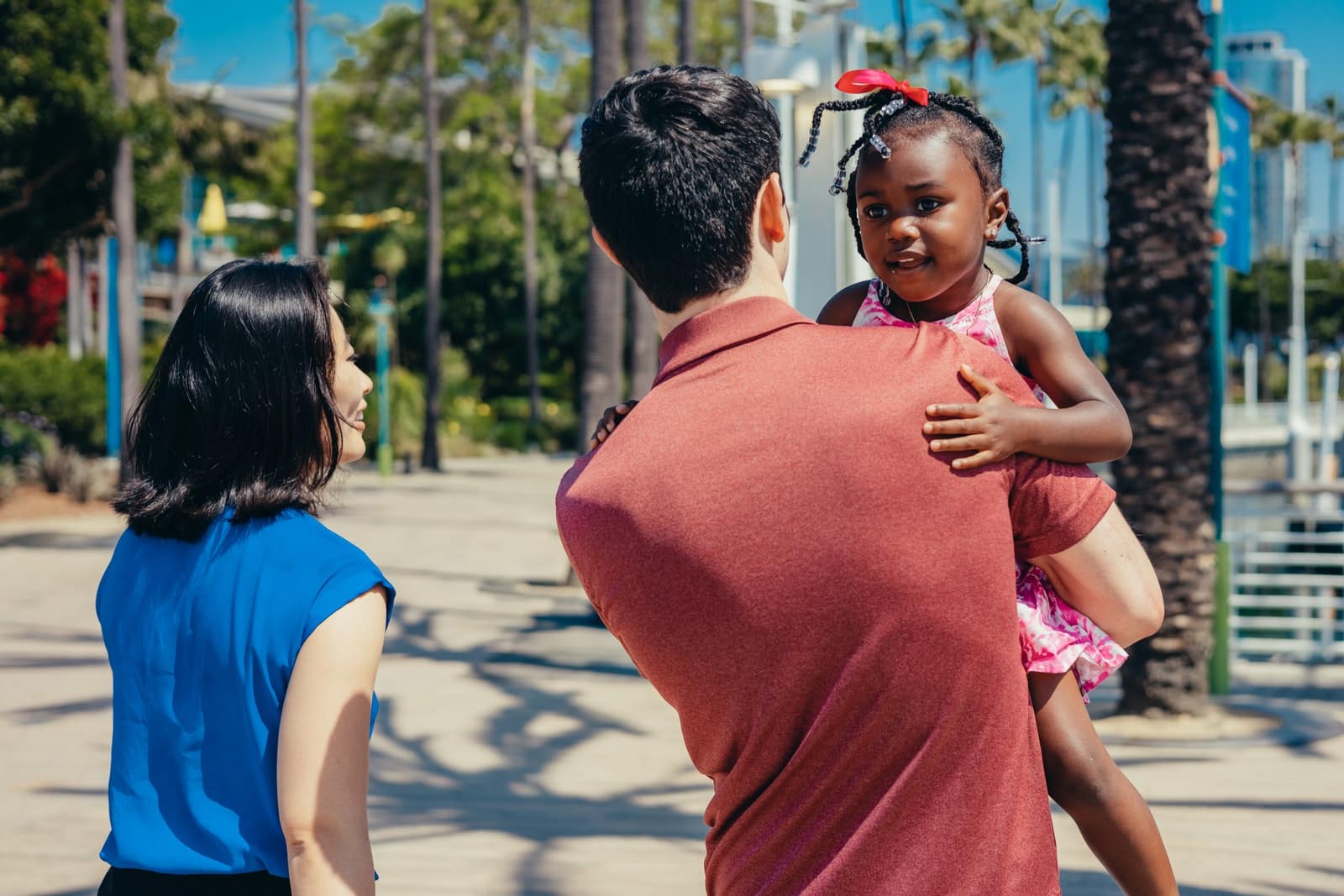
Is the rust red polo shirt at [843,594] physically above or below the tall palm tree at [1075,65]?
below

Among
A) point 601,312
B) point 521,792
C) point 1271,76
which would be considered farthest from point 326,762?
point 1271,76

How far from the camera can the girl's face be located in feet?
6.84

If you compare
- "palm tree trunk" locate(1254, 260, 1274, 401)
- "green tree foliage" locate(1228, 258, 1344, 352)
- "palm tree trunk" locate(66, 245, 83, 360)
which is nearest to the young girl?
"palm tree trunk" locate(66, 245, 83, 360)

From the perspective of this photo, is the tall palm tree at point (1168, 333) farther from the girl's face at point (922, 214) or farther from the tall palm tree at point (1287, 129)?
the tall palm tree at point (1287, 129)

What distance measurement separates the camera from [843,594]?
161 centimetres

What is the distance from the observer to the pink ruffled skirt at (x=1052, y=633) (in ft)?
6.05

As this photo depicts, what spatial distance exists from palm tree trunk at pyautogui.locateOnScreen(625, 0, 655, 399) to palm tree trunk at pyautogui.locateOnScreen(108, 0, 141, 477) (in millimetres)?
9654

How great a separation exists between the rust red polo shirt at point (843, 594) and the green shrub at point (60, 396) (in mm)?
25363

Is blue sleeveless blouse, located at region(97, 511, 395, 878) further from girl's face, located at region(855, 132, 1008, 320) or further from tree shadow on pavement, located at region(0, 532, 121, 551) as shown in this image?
tree shadow on pavement, located at region(0, 532, 121, 551)

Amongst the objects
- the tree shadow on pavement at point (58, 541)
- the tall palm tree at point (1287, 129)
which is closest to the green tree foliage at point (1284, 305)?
the tall palm tree at point (1287, 129)

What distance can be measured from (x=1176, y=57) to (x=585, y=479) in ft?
22.5

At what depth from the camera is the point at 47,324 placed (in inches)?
1590

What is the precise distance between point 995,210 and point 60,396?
25.8m

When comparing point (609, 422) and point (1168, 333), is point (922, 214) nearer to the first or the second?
point (609, 422)
